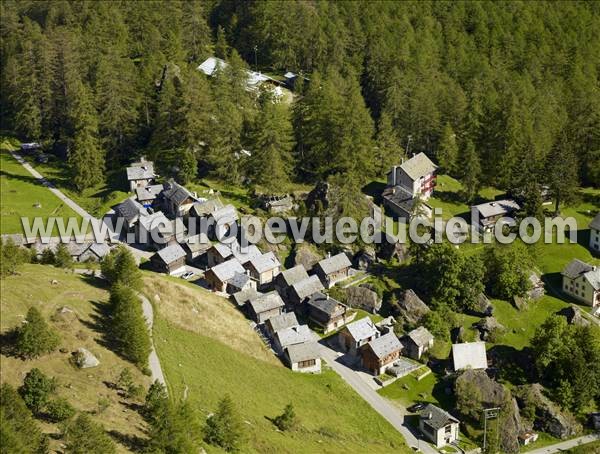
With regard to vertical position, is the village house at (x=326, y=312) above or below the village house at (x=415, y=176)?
below

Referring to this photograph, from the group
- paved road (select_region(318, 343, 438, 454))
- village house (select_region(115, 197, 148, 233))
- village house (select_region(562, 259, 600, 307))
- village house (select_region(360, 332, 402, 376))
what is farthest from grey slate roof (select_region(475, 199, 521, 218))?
village house (select_region(115, 197, 148, 233))

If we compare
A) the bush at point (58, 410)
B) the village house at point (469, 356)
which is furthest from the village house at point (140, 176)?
the bush at point (58, 410)

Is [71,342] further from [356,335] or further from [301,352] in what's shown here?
[356,335]

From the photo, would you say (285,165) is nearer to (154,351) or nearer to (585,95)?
(154,351)

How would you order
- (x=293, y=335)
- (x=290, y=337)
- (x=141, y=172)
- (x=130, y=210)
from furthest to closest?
1. (x=141, y=172)
2. (x=130, y=210)
3. (x=293, y=335)
4. (x=290, y=337)

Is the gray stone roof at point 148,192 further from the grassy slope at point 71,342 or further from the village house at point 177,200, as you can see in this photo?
the grassy slope at point 71,342

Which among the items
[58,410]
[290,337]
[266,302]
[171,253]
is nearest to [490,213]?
[266,302]
